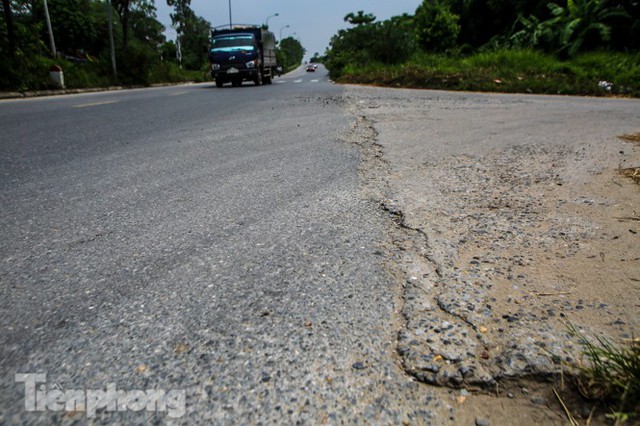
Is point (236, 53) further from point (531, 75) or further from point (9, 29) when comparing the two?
point (531, 75)

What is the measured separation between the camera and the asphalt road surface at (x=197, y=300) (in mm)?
955

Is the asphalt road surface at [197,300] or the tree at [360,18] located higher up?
the tree at [360,18]

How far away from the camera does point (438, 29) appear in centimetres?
2806

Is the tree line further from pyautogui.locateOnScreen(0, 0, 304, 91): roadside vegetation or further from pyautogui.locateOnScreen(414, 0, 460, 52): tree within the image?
pyautogui.locateOnScreen(0, 0, 304, 91): roadside vegetation

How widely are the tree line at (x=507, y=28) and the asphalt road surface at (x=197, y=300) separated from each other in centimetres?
1805

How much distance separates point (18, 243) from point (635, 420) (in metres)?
2.26

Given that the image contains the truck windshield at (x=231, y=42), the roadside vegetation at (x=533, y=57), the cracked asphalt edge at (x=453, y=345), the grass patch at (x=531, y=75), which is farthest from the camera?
the truck windshield at (x=231, y=42)

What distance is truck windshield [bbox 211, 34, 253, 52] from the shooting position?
52.5ft

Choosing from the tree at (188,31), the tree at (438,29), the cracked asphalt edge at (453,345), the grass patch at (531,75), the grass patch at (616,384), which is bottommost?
the cracked asphalt edge at (453,345)

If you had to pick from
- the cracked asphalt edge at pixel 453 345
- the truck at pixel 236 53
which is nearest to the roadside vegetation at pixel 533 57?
the truck at pixel 236 53

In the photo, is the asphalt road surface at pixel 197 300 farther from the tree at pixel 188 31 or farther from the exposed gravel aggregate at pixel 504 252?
the tree at pixel 188 31

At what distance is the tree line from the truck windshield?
7140 millimetres

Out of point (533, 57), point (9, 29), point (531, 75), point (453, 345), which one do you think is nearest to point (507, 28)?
point (533, 57)

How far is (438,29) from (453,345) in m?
31.2
